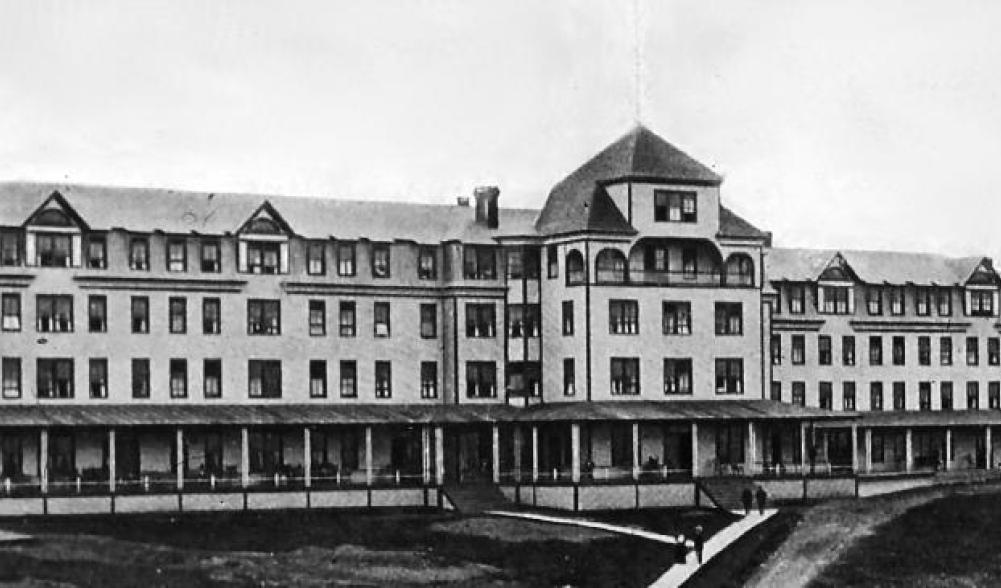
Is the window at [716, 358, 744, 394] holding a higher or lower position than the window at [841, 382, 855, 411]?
higher

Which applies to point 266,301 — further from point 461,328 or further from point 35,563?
point 35,563

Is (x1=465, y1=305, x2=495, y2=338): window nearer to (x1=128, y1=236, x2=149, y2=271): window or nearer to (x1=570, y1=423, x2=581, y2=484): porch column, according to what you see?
(x1=570, y1=423, x2=581, y2=484): porch column

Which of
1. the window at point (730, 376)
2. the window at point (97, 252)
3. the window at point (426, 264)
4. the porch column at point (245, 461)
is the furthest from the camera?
the window at point (730, 376)

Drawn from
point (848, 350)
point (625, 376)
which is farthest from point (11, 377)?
point (848, 350)

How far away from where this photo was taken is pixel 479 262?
282 feet

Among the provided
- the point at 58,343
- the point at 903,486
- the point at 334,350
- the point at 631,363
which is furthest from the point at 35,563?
the point at 903,486

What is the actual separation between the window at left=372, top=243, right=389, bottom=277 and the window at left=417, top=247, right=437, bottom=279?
154 centimetres

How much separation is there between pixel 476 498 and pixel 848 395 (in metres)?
31.5

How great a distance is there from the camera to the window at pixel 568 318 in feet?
275

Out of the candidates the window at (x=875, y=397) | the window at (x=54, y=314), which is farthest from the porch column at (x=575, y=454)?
the window at (x=875, y=397)

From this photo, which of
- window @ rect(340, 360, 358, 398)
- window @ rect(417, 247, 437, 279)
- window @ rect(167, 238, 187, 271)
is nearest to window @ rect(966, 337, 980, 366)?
window @ rect(417, 247, 437, 279)

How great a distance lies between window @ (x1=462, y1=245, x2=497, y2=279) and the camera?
85750 millimetres

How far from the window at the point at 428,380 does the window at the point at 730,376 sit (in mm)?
12304

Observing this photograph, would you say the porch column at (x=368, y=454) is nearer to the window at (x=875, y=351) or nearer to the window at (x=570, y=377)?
the window at (x=570, y=377)
